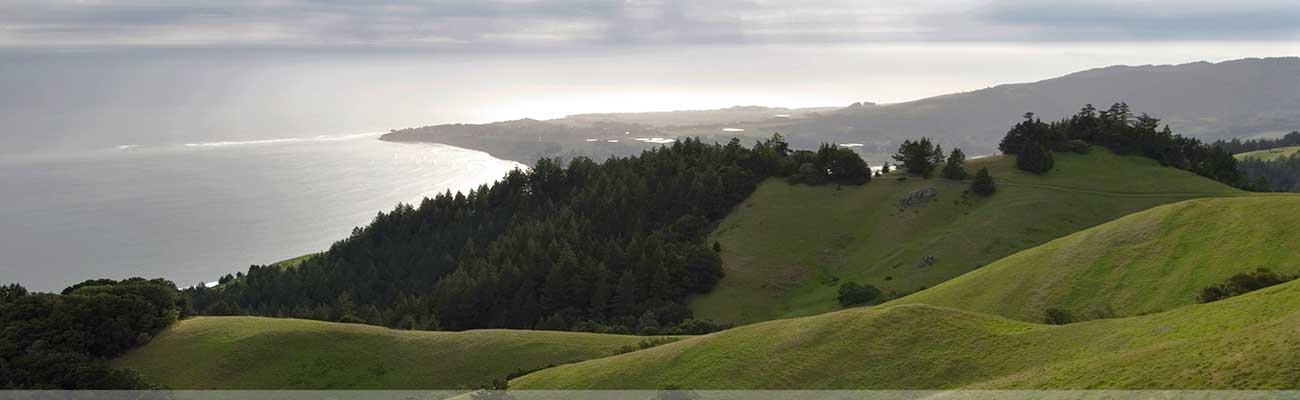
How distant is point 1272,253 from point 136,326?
7482 centimetres

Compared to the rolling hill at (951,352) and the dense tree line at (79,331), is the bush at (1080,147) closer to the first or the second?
the rolling hill at (951,352)

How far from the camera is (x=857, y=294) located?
73625 mm

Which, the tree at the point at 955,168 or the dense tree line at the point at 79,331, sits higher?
the tree at the point at 955,168

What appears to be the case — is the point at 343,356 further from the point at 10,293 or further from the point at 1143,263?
the point at 1143,263

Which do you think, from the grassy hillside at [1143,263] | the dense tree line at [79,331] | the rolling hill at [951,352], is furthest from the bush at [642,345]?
the dense tree line at [79,331]

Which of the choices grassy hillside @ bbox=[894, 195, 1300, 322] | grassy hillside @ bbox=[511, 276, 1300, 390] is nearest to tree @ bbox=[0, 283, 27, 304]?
grassy hillside @ bbox=[511, 276, 1300, 390]

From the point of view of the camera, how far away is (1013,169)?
348 ft

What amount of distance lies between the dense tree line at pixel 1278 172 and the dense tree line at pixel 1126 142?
211 feet

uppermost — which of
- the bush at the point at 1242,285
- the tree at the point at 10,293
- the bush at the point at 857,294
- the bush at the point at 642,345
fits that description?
the bush at the point at 1242,285

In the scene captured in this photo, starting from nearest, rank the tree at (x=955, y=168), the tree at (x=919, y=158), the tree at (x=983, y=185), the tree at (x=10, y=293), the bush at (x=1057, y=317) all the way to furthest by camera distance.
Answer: the bush at (x=1057, y=317)
the tree at (x=10, y=293)
the tree at (x=983, y=185)
the tree at (x=955, y=168)
the tree at (x=919, y=158)

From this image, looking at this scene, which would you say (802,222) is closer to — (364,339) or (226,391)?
(364,339)

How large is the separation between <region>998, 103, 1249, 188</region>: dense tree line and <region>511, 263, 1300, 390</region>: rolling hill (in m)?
81.4

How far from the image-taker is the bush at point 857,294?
73.4 m

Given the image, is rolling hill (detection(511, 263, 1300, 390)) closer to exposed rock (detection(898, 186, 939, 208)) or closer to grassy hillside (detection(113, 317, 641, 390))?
grassy hillside (detection(113, 317, 641, 390))
